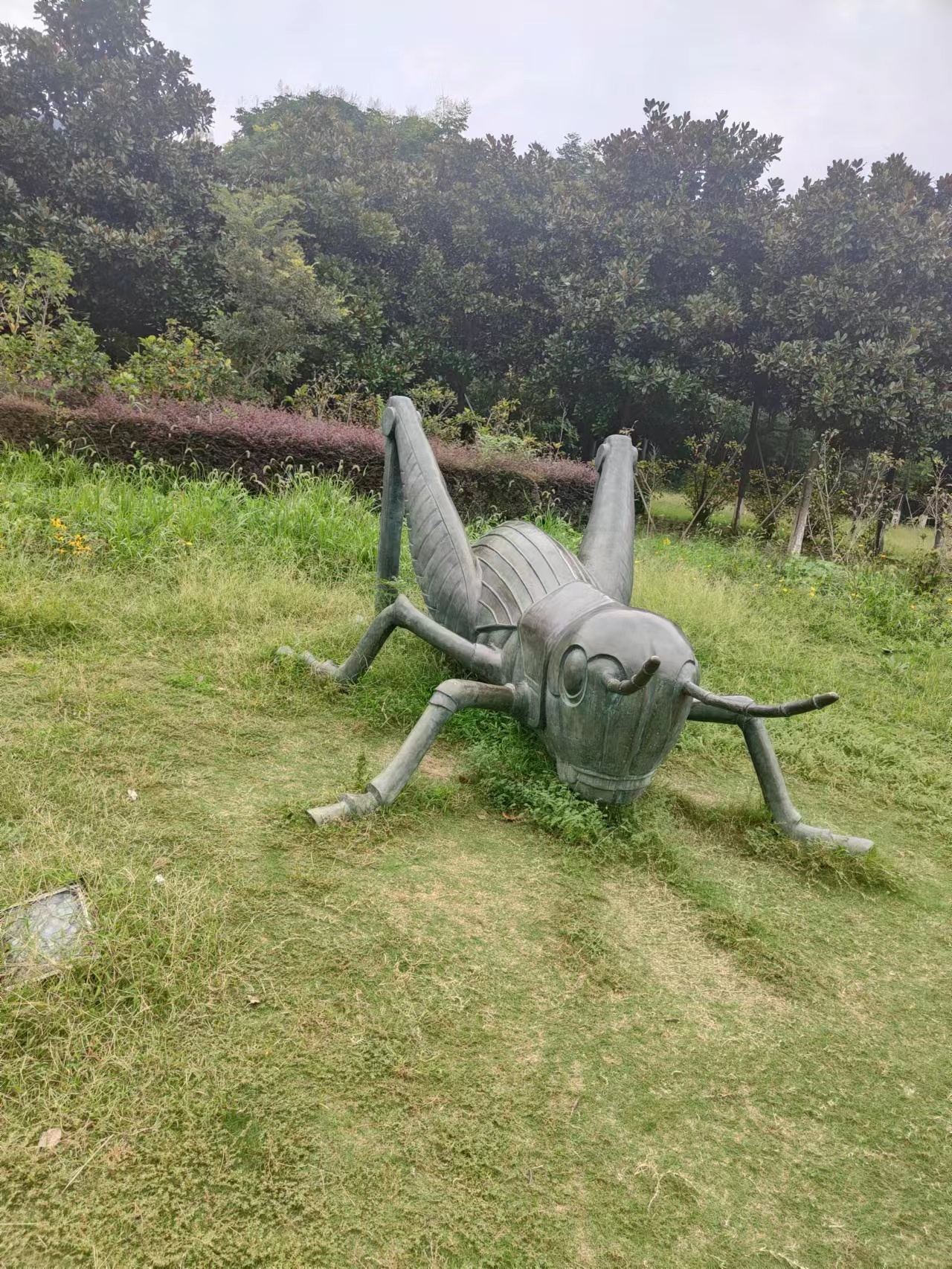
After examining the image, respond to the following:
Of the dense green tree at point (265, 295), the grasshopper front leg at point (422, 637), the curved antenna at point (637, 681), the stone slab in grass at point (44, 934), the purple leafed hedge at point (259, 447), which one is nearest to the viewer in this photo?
the stone slab in grass at point (44, 934)

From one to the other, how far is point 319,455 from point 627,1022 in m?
6.79

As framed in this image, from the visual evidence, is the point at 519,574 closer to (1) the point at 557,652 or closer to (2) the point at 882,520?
(1) the point at 557,652

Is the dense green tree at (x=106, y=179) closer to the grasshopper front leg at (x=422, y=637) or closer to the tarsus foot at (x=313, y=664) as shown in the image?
the tarsus foot at (x=313, y=664)

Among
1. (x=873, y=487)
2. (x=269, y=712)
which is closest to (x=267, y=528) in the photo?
(x=269, y=712)

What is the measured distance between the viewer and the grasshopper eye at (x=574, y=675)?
233cm

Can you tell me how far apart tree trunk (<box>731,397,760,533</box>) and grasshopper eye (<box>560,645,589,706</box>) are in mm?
10479

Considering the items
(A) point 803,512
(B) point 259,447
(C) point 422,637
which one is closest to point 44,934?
(C) point 422,637

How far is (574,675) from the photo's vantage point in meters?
2.37

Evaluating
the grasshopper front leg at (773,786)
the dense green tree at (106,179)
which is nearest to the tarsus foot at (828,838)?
the grasshopper front leg at (773,786)

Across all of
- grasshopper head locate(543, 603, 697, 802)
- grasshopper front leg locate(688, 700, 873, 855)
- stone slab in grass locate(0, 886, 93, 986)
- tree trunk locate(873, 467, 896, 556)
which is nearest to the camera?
stone slab in grass locate(0, 886, 93, 986)

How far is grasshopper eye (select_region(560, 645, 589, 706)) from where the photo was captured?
2.33 m

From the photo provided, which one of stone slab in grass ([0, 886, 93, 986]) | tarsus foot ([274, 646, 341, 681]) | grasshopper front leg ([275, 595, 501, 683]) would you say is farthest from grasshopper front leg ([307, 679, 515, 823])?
tarsus foot ([274, 646, 341, 681])

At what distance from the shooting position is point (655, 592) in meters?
5.92

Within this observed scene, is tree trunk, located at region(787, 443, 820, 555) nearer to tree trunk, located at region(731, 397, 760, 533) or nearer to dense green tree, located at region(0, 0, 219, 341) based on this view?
tree trunk, located at region(731, 397, 760, 533)
